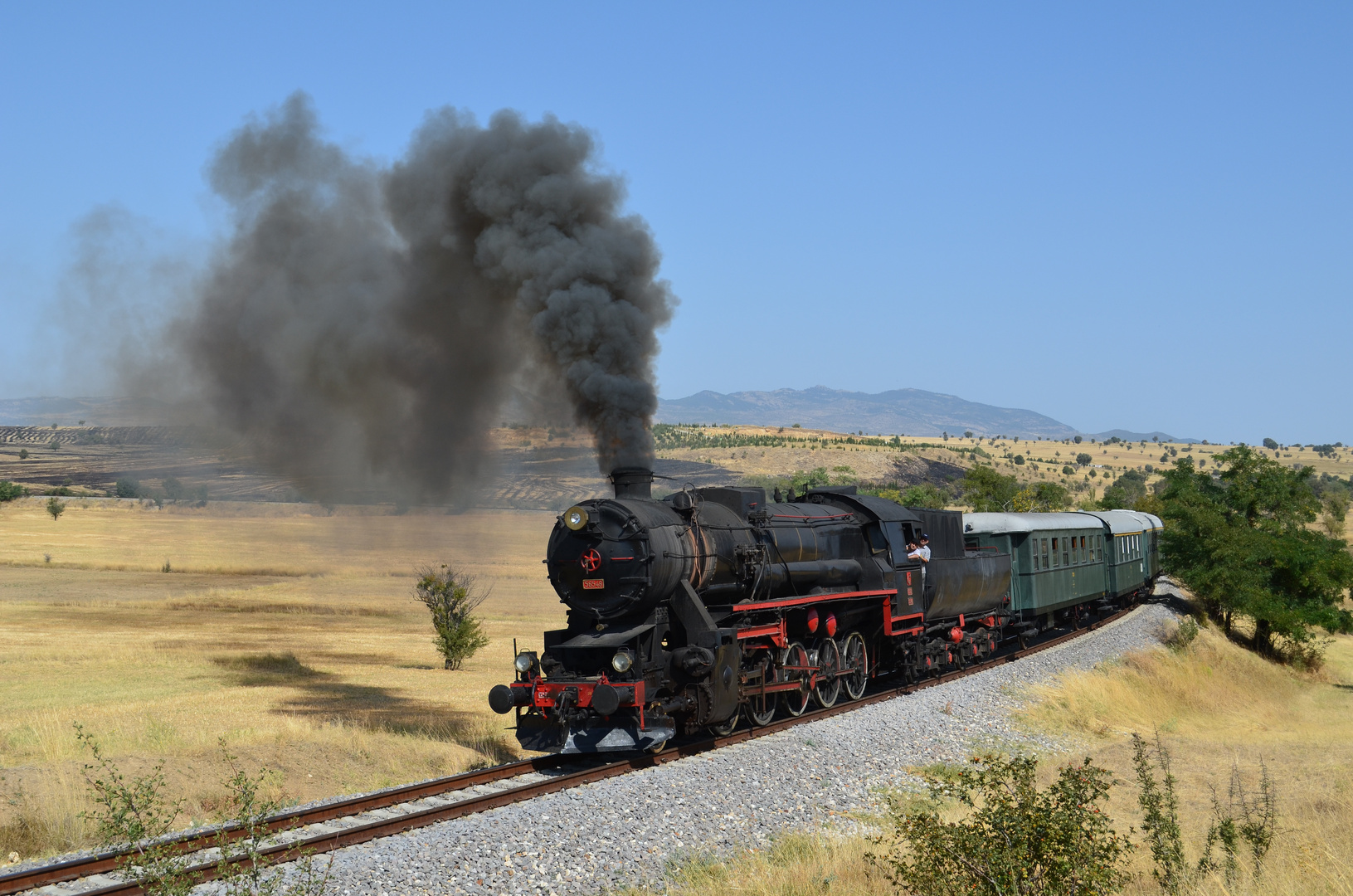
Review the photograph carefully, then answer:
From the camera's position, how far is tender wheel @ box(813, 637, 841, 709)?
15977 millimetres

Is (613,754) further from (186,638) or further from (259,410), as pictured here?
(186,638)

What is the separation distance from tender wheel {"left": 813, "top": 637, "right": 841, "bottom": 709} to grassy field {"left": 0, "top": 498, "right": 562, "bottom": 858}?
16.2ft

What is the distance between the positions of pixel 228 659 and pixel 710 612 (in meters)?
17.5

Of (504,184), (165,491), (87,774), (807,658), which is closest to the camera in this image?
(87,774)

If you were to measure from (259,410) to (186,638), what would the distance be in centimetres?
1330

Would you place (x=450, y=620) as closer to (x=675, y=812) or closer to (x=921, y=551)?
(x=921, y=551)

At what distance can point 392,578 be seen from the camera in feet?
178

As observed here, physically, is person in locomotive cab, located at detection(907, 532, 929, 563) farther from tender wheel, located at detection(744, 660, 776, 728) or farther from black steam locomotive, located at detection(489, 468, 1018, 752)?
tender wheel, located at detection(744, 660, 776, 728)

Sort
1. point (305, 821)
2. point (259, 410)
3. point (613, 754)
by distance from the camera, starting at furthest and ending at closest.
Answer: point (259, 410), point (613, 754), point (305, 821)

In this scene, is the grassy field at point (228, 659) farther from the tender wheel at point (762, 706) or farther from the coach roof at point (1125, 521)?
the coach roof at point (1125, 521)

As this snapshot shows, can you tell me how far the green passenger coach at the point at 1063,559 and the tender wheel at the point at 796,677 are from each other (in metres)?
9.89

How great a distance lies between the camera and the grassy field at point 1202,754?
816 centimetres

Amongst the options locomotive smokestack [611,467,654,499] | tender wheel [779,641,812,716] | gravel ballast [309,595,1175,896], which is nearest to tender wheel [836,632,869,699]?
gravel ballast [309,595,1175,896]

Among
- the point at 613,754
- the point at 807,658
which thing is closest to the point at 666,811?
the point at 613,754
